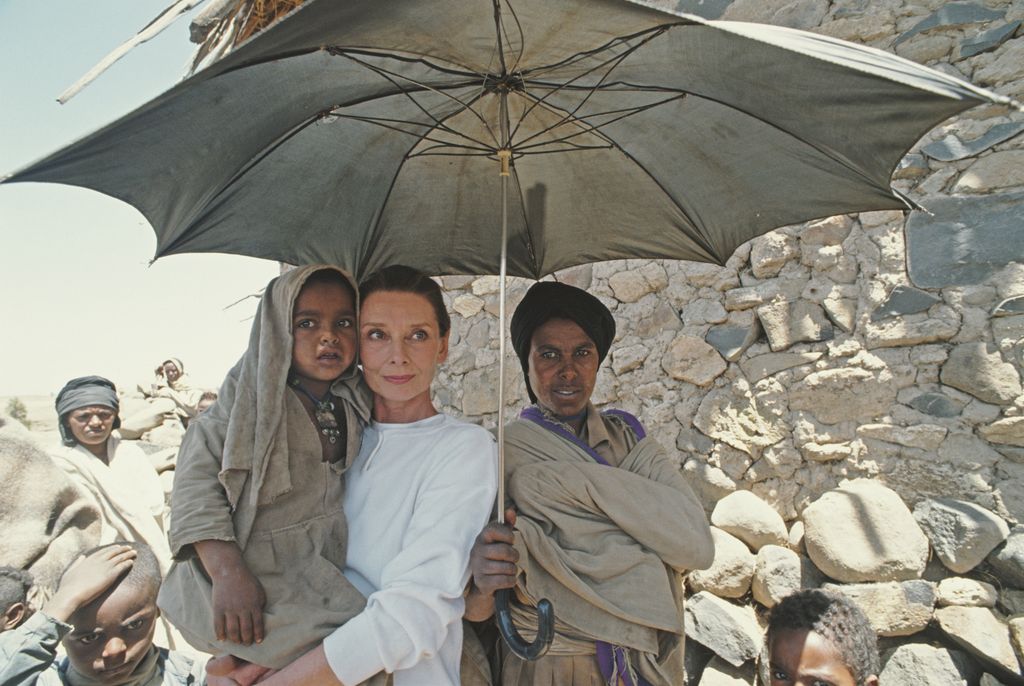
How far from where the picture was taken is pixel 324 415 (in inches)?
63.4

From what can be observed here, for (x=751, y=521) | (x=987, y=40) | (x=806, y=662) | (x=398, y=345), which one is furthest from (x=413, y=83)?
(x=987, y=40)

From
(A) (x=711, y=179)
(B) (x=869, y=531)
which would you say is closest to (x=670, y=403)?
(B) (x=869, y=531)

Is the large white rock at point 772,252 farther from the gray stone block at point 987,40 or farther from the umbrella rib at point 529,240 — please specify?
the umbrella rib at point 529,240

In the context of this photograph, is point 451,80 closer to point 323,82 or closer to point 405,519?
point 323,82

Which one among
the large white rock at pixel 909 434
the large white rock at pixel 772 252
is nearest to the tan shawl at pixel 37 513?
the large white rock at pixel 772 252

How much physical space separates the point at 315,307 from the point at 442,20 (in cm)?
70

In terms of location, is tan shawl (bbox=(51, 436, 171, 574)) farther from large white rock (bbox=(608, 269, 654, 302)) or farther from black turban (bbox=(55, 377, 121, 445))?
large white rock (bbox=(608, 269, 654, 302))

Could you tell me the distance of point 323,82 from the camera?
161cm

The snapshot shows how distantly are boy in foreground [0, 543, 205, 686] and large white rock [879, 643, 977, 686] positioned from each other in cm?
271

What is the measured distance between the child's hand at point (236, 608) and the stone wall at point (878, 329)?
277cm

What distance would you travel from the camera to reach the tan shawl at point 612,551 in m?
1.60

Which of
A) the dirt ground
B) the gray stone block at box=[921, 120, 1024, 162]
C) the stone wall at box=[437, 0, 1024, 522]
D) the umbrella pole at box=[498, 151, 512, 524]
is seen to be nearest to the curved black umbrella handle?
the umbrella pole at box=[498, 151, 512, 524]

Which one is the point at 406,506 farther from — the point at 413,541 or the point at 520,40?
the point at 520,40

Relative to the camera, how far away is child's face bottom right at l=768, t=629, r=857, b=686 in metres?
1.90
